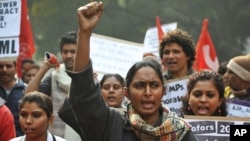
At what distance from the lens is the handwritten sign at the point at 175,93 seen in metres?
6.99

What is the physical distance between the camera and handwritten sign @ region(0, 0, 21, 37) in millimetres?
8000

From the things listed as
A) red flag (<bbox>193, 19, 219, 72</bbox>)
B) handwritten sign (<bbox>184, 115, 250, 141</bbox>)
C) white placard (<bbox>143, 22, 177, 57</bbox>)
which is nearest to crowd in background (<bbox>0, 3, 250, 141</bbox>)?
handwritten sign (<bbox>184, 115, 250, 141</bbox>)

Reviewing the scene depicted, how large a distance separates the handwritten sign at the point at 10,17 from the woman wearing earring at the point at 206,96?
2395 millimetres

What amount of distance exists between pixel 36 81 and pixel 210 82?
226 cm

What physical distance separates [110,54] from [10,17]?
8.73 feet

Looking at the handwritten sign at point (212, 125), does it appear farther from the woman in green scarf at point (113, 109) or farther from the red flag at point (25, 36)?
the red flag at point (25, 36)

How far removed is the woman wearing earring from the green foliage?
23049 mm

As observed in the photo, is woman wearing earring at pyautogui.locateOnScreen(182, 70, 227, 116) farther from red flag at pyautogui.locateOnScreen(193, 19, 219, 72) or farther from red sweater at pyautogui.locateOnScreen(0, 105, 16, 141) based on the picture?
red flag at pyautogui.locateOnScreen(193, 19, 219, 72)

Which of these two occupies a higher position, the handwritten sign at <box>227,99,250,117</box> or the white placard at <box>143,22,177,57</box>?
the white placard at <box>143,22,177,57</box>

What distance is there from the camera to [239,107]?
6.45m

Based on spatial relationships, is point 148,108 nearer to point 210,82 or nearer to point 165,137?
point 165,137

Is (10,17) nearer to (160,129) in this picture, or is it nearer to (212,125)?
(212,125)

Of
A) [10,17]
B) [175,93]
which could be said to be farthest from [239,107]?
[10,17]

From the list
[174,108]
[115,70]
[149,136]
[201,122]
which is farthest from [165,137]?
[115,70]
